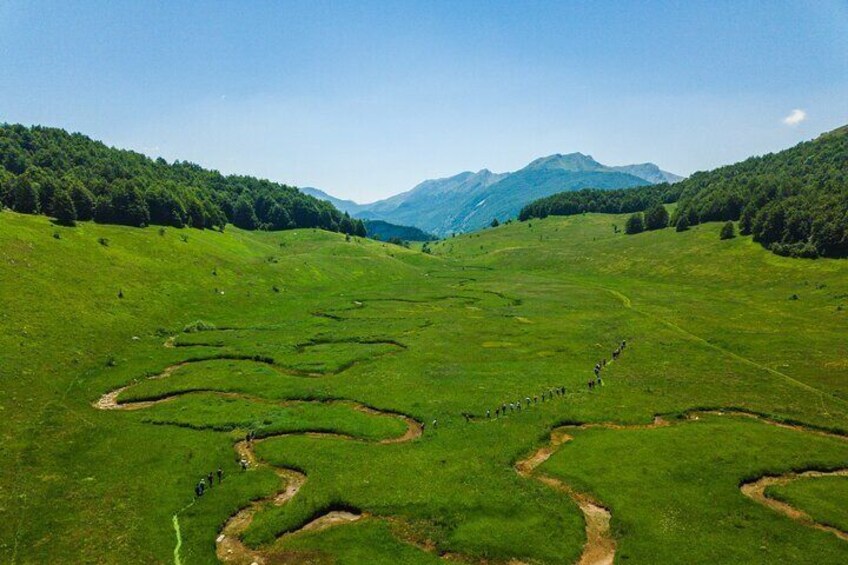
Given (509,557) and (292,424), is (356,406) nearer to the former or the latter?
(292,424)

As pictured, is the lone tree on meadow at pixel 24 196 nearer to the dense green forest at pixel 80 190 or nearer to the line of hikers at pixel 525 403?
the dense green forest at pixel 80 190

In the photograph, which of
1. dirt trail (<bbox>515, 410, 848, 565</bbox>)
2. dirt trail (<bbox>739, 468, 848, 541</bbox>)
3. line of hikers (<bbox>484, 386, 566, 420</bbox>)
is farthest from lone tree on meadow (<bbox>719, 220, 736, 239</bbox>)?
dirt trail (<bbox>739, 468, 848, 541</bbox>)

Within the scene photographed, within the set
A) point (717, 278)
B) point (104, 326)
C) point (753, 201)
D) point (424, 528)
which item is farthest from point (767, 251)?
point (104, 326)

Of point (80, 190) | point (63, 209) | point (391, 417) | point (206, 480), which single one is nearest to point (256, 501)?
point (206, 480)

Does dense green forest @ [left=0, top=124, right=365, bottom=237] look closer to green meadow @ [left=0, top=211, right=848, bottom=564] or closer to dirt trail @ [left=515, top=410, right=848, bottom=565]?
green meadow @ [left=0, top=211, right=848, bottom=564]

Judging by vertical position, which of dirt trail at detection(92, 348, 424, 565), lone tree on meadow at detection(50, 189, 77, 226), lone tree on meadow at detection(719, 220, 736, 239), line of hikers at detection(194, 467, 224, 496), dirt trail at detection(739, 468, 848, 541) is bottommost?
dirt trail at detection(739, 468, 848, 541)

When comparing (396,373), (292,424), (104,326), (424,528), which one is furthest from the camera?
(104,326)
